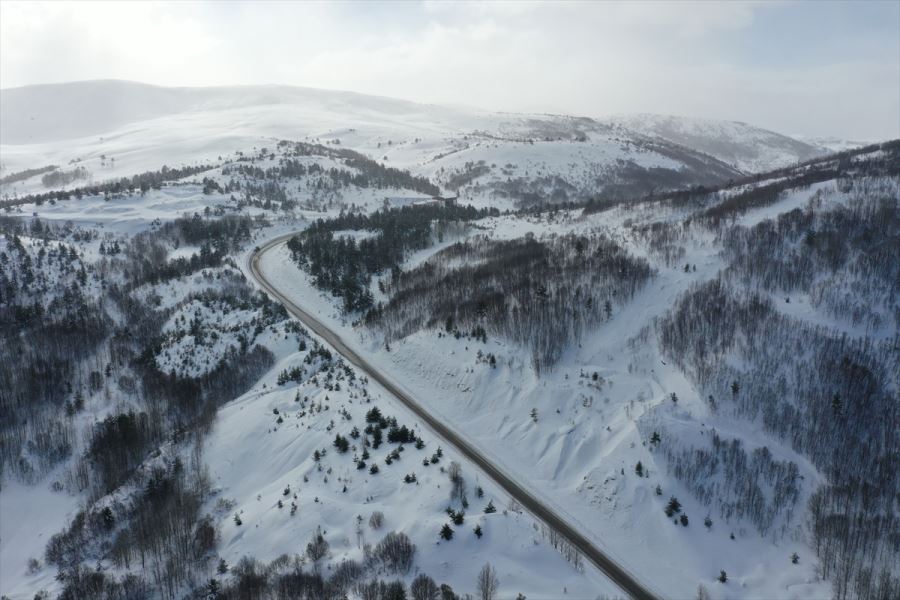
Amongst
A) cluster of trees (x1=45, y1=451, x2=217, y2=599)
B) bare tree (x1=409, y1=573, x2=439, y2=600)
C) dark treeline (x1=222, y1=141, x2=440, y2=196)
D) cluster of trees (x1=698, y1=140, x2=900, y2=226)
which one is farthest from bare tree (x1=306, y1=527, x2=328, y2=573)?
dark treeline (x1=222, y1=141, x2=440, y2=196)

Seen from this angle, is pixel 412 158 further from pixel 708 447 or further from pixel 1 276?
pixel 708 447

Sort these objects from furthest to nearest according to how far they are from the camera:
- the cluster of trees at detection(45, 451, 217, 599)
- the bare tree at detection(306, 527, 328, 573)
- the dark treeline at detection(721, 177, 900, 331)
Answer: the dark treeline at detection(721, 177, 900, 331) < the cluster of trees at detection(45, 451, 217, 599) < the bare tree at detection(306, 527, 328, 573)

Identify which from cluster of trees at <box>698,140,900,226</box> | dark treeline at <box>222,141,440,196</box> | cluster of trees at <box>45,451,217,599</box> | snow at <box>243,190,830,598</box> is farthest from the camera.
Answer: dark treeline at <box>222,141,440,196</box>

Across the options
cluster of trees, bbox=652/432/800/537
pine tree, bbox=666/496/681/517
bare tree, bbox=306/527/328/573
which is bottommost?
bare tree, bbox=306/527/328/573

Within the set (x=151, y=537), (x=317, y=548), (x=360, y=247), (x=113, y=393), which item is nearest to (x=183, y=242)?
(x=360, y=247)

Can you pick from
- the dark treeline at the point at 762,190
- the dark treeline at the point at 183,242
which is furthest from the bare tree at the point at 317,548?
the dark treeline at the point at 183,242

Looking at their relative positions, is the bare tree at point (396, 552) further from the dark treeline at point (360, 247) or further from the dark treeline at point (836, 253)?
the dark treeline at point (360, 247)

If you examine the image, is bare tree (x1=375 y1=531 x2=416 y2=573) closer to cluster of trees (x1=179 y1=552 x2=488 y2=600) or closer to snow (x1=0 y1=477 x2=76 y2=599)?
cluster of trees (x1=179 y1=552 x2=488 y2=600)
